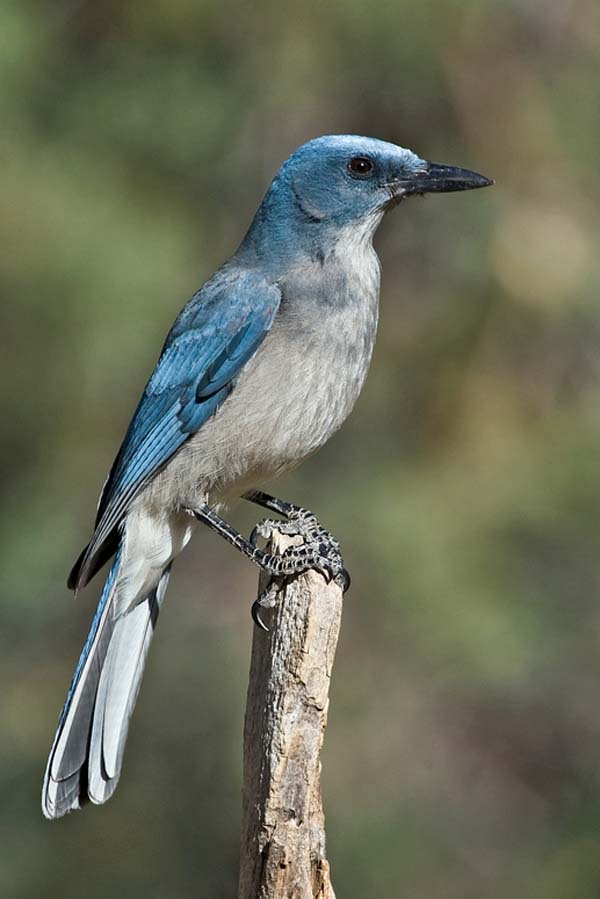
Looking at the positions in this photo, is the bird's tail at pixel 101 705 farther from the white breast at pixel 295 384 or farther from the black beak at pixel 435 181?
the black beak at pixel 435 181

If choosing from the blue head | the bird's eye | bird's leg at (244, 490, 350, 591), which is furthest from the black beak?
bird's leg at (244, 490, 350, 591)

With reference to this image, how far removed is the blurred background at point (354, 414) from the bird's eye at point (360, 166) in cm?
232

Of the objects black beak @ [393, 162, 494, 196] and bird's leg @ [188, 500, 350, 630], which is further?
black beak @ [393, 162, 494, 196]

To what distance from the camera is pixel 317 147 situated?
5113 mm

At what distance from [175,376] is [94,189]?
2627 mm

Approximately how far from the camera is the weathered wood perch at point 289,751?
386 centimetres

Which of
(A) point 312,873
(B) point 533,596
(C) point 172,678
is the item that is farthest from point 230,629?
(A) point 312,873

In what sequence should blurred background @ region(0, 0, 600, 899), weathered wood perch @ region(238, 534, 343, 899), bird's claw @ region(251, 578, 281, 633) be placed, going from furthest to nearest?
blurred background @ region(0, 0, 600, 899) < bird's claw @ region(251, 578, 281, 633) < weathered wood perch @ region(238, 534, 343, 899)

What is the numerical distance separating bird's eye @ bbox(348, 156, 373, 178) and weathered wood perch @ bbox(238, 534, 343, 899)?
1.62 metres

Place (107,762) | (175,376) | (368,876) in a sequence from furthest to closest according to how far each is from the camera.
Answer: (368,876), (175,376), (107,762)

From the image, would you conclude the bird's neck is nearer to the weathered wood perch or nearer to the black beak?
the black beak

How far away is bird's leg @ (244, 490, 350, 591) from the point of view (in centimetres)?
453

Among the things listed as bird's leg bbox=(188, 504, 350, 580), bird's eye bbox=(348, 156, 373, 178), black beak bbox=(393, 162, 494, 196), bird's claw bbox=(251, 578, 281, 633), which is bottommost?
bird's claw bbox=(251, 578, 281, 633)

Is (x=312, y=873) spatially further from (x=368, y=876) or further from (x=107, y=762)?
(x=368, y=876)
